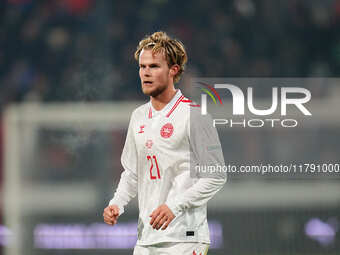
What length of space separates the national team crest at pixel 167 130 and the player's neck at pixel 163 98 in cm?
13

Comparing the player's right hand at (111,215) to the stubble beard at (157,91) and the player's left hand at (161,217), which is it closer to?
the player's left hand at (161,217)

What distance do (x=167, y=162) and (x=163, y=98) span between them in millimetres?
322

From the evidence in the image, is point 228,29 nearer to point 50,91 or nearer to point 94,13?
point 94,13

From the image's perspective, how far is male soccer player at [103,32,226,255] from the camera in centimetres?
275

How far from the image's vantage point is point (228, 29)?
16.7 ft

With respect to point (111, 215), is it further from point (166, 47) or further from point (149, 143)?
A: point (166, 47)

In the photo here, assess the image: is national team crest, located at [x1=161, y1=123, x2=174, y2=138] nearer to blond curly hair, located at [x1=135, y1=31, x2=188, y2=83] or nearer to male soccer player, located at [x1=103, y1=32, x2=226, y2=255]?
male soccer player, located at [x1=103, y1=32, x2=226, y2=255]

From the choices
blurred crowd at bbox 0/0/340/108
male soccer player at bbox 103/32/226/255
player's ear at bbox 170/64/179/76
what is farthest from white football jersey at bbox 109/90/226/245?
blurred crowd at bbox 0/0/340/108

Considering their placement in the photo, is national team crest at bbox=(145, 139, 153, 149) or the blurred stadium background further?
the blurred stadium background

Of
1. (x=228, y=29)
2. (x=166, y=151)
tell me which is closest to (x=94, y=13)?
(x=228, y=29)

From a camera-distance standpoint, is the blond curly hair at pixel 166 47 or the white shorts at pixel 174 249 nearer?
the white shorts at pixel 174 249

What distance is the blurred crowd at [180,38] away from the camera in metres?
5.01

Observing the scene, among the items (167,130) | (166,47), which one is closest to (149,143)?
(167,130)

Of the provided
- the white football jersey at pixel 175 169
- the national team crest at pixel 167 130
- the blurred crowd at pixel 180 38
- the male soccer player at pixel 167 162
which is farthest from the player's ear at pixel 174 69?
the blurred crowd at pixel 180 38
